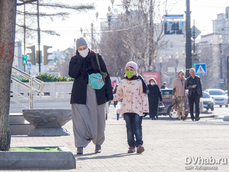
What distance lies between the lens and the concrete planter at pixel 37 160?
637 centimetres

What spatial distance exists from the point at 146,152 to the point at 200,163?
1.61 m

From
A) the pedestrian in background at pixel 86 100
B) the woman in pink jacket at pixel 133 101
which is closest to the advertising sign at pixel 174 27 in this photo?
the woman in pink jacket at pixel 133 101

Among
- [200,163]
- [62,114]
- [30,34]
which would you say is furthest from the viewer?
[30,34]

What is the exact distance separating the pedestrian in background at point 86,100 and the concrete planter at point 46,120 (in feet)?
10.9

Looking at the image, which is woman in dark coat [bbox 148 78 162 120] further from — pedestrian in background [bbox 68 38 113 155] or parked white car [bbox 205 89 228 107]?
parked white car [bbox 205 89 228 107]

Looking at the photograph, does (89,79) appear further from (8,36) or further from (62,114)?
(62,114)

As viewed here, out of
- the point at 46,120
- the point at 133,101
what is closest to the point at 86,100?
the point at 133,101

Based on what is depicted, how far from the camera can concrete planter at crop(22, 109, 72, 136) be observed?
1137 cm

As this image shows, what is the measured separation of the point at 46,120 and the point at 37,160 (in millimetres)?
5004

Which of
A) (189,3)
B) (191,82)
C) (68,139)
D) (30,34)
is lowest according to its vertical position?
(68,139)

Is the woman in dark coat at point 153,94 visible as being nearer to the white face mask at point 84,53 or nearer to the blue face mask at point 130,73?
the blue face mask at point 130,73

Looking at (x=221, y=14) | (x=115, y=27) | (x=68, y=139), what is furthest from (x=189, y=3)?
(x=221, y=14)

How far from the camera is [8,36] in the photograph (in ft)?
23.8

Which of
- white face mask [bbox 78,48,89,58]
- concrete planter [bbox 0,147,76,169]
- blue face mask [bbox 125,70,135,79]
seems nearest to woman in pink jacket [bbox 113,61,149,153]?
blue face mask [bbox 125,70,135,79]
